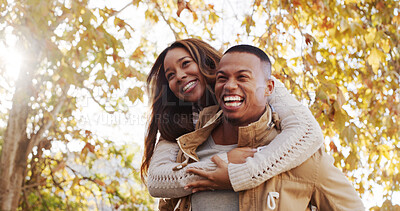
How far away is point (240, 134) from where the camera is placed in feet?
5.60

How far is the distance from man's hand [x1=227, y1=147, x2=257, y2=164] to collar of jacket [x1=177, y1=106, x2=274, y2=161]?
0.05m

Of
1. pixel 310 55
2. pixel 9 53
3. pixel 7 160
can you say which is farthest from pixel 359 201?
pixel 7 160

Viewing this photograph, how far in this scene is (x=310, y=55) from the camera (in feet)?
11.5

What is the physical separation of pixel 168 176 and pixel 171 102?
0.80 m

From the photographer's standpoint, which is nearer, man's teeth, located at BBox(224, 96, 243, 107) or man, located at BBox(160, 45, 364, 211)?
man, located at BBox(160, 45, 364, 211)

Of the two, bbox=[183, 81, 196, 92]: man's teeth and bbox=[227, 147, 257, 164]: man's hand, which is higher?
bbox=[183, 81, 196, 92]: man's teeth

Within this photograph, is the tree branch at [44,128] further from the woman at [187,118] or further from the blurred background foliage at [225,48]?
the woman at [187,118]

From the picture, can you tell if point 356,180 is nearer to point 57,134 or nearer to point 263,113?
point 263,113

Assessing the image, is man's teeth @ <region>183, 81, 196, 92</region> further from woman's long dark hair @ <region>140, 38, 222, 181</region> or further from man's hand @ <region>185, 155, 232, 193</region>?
man's hand @ <region>185, 155, 232, 193</region>

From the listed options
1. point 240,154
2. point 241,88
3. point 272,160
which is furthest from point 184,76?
point 272,160

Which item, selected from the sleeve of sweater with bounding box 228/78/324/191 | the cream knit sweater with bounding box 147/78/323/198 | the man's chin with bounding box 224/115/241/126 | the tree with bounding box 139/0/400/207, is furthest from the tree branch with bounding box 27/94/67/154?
the sleeve of sweater with bounding box 228/78/324/191

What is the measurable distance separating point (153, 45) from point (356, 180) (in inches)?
154

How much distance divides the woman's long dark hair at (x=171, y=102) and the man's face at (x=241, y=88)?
0.50 m

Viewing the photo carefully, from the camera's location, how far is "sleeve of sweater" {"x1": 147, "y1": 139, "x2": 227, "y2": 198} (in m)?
1.73
